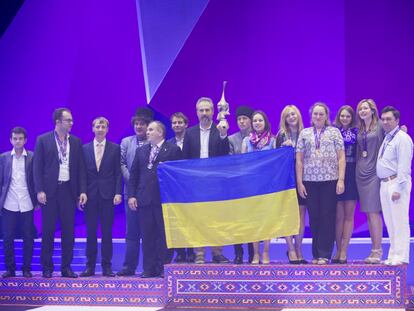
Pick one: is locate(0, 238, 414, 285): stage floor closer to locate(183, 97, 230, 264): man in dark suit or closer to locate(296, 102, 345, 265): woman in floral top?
locate(296, 102, 345, 265): woman in floral top

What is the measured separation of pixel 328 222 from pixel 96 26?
528 cm

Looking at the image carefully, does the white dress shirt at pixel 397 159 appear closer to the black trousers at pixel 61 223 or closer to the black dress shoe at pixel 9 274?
the black trousers at pixel 61 223

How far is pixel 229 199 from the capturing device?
19.9 feet

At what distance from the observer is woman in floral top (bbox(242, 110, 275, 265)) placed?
6.10 meters

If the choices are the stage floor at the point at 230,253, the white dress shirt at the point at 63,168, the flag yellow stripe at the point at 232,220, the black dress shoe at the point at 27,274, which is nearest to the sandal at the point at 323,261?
the flag yellow stripe at the point at 232,220

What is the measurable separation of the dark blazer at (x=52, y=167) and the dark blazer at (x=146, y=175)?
0.54 metres

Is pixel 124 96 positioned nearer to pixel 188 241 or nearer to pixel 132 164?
pixel 132 164

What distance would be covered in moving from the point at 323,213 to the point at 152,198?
1.62 metres

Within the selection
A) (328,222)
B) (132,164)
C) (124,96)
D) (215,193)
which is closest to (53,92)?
(124,96)

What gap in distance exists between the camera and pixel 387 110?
19.1 feet

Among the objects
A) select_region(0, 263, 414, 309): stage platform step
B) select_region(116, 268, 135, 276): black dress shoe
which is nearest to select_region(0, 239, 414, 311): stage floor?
select_region(0, 263, 414, 309): stage platform step

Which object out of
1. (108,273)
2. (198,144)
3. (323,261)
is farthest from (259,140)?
(108,273)

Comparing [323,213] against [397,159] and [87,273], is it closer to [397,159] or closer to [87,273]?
[397,159]

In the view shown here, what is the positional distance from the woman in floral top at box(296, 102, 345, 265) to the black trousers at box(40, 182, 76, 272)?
2276 millimetres
